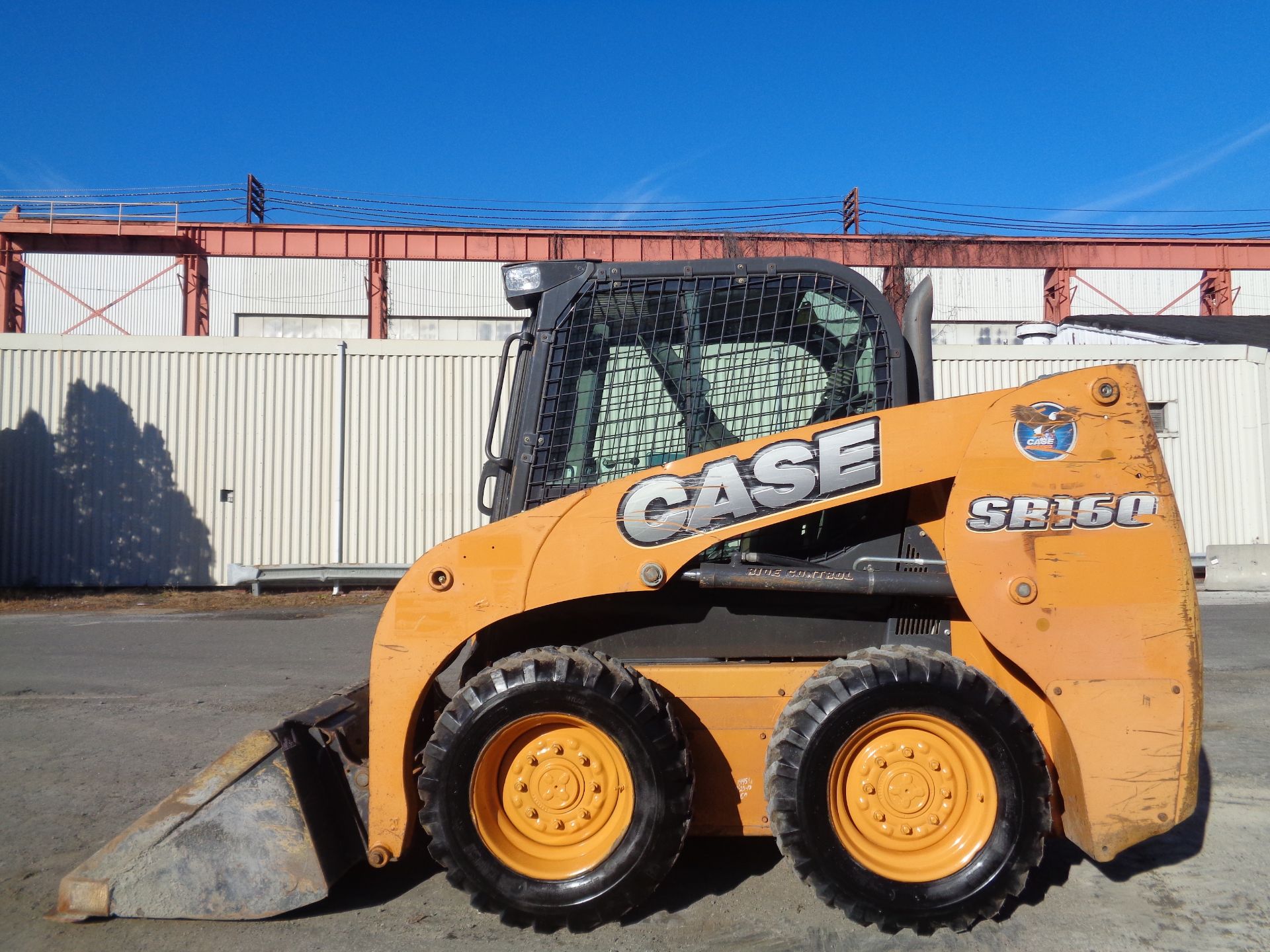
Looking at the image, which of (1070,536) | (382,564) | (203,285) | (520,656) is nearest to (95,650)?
(382,564)

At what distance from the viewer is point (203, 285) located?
27.4 m

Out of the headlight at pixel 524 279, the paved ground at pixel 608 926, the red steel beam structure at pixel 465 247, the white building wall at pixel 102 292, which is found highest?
the red steel beam structure at pixel 465 247

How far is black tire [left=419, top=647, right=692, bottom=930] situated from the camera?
3285 millimetres

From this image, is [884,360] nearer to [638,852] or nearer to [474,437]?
[638,852]

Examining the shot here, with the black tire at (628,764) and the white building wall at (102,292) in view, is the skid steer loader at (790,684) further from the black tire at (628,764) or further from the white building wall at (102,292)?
the white building wall at (102,292)

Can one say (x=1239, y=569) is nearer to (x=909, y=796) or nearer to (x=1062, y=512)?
(x=1062, y=512)

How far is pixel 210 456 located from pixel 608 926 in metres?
14.9

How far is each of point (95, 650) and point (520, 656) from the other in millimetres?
8746

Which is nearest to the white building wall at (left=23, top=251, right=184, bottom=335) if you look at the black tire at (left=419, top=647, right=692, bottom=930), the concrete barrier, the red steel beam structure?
the red steel beam structure

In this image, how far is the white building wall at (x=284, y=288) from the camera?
89.7ft

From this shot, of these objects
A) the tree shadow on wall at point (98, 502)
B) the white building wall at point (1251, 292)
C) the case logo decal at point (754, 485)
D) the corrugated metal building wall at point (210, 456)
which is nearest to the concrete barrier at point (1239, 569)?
the corrugated metal building wall at point (210, 456)

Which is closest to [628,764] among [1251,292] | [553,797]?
[553,797]

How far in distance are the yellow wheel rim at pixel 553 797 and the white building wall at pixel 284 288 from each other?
85.0 feet

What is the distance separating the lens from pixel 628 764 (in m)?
3.33
